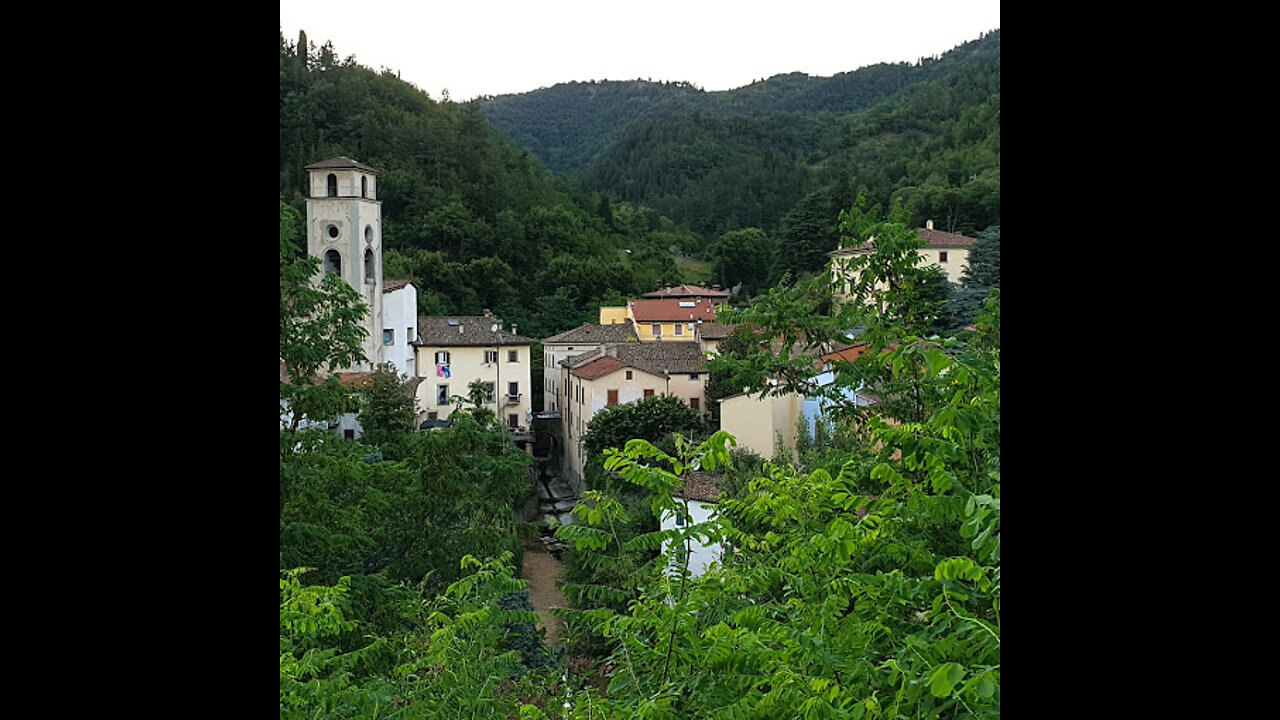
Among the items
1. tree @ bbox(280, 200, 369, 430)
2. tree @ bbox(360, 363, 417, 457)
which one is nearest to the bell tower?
tree @ bbox(360, 363, 417, 457)

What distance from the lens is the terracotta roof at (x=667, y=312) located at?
35719 mm

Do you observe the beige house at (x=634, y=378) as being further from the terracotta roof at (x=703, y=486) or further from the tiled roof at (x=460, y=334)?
the terracotta roof at (x=703, y=486)

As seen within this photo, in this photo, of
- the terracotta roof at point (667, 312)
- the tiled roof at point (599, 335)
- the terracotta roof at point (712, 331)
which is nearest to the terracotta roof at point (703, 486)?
the terracotta roof at point (712, 331)

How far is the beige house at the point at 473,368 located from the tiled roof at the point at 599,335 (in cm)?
257

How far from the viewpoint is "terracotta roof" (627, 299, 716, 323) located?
35.7 meters

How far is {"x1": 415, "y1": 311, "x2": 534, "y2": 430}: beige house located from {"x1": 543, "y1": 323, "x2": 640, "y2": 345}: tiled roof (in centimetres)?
257

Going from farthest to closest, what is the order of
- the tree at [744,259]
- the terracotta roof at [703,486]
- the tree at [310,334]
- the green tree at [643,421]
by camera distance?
the tree at [744,259]
the green tree at [643,421]
the terracotta roof at [703,486]
the tree at [310,334]

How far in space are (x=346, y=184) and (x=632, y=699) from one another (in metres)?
24.5

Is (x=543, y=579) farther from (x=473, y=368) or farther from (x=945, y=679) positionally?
(x=945, y=679)

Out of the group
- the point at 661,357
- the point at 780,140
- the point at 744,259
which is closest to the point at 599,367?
the point at 661,357

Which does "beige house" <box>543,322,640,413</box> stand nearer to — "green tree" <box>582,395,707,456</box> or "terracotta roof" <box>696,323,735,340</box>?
"terracotta roof" <box>696,323,735,340</box>
